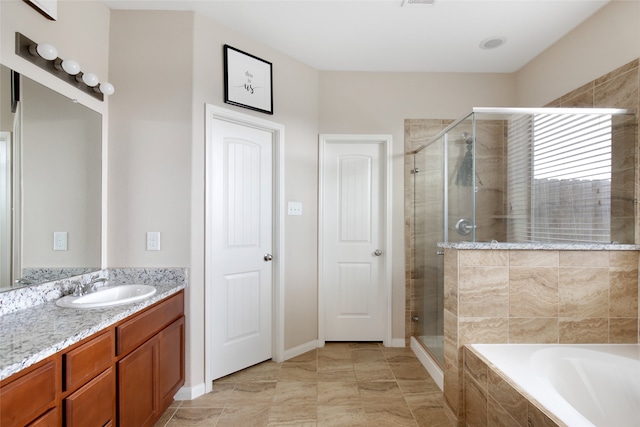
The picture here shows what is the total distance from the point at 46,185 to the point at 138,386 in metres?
1.16

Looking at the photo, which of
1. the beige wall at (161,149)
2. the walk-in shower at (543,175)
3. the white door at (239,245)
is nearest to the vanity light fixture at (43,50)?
the beige wall at (161,149)

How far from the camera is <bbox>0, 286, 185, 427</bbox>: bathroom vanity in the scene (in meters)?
1.03

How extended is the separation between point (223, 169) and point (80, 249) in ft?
3.47

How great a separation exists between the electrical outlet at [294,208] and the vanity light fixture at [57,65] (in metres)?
1.52

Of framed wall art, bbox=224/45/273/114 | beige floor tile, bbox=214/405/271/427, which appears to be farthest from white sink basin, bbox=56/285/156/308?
framed wall art, bbox=224/45/273/114

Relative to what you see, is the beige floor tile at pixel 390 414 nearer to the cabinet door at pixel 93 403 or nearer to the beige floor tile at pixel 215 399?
the beige floor tile at pixel 215 399

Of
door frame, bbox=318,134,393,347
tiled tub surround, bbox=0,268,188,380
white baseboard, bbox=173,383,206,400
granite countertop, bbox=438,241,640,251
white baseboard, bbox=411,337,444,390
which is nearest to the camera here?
tiled tub surround, bbox=0,268,188,380

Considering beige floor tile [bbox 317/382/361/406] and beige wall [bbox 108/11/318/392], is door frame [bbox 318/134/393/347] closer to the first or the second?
beige floor tile [bbox 317/382/361/406]

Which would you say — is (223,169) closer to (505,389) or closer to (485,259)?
(485,259)

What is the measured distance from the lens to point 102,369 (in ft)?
4.59

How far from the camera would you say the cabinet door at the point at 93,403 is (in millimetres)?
1196

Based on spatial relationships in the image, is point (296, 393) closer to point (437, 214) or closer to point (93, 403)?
point (93, 403)

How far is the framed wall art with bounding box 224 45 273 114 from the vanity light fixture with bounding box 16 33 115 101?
0.79 metres

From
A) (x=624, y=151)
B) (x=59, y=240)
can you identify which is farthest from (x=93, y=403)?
(x=624, y=151)
